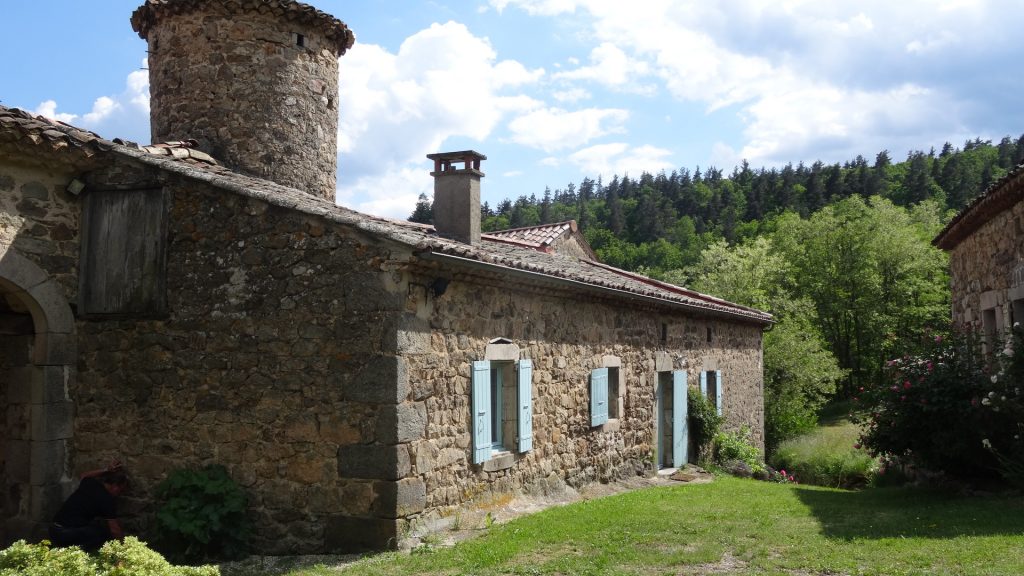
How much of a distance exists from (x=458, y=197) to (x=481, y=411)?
11.9ft

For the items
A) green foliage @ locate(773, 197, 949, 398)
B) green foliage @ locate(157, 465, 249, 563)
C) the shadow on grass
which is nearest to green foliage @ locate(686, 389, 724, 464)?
the shadow on grass

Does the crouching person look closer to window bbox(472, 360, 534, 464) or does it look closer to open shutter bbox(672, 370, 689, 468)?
window bbox(472, 360, 534, 464)

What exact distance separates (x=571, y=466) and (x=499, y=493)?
6.14 feet

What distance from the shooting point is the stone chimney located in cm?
1123

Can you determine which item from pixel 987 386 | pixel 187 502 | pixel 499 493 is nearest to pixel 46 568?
pixel 187 502

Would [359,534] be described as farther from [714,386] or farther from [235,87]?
[714,386]

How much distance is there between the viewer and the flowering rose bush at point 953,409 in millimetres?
8664

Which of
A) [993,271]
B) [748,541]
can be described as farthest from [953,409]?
[748,541]

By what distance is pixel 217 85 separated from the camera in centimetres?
1134

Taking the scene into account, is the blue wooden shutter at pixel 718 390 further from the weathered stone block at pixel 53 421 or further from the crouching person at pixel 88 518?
the weathered stone block at pixel 53 421

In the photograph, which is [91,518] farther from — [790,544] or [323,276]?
[790,544]

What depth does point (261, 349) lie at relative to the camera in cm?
788

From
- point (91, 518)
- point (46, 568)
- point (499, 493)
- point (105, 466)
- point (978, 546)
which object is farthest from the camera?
point (499, 493)

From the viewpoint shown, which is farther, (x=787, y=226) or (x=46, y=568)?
(x=787, y=226)
